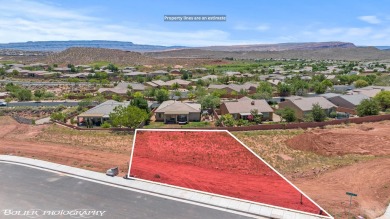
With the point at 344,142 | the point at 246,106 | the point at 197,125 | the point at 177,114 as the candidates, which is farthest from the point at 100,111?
the point at 344,142

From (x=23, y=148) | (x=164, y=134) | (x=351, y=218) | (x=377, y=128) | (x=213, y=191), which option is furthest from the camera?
(x=377, y=128)

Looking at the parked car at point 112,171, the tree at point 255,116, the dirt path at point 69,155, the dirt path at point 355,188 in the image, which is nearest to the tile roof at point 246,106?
Answer: the tree at point 255,116

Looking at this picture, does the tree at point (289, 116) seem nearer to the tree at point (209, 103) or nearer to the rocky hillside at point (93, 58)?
the tree at point (209, 103)

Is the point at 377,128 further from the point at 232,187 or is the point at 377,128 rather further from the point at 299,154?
the point at 232,187

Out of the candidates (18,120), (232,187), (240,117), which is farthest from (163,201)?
(18,120)

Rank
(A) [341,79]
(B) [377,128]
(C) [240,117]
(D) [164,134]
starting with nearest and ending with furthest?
(D) [164,134] < (B) [377,128] < (C) [240,117] < (A) [341,79]
